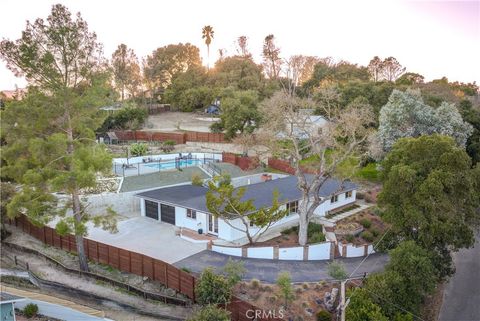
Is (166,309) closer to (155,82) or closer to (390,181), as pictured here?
(390,181)

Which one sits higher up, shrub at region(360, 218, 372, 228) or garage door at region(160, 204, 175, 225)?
garage door at region(160, 204, 175, 225)

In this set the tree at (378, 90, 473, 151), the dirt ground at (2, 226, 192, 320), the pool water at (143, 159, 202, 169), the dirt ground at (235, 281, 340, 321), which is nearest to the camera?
the dirt ground at (235, 281, 340, 321)

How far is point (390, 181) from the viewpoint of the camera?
21.2 m

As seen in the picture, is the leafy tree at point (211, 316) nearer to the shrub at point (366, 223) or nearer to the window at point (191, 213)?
the window at point (191, 213)

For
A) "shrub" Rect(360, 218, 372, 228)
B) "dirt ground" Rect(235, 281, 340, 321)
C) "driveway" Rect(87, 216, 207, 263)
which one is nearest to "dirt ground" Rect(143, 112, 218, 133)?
"driveway" Rect(87, 216, 207, 263)

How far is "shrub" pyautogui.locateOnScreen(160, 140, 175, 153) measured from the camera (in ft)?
165

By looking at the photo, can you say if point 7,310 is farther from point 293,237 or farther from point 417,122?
point 417,122

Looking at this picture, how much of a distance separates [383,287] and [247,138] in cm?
2890

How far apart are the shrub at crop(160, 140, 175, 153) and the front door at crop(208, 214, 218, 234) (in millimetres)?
26581

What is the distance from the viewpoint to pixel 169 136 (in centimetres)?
5609

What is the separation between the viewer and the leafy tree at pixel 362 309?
15.4 meters

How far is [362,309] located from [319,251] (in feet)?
22.0

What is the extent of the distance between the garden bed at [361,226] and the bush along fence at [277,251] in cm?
297

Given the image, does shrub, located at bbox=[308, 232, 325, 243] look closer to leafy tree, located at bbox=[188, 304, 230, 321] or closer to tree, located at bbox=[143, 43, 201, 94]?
leafy tree, located at bbox=[188, 304, 230, 321]
